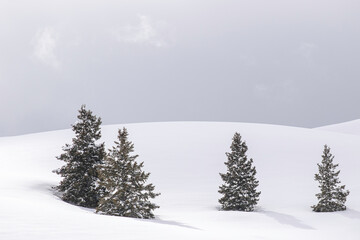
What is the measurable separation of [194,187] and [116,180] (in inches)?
656

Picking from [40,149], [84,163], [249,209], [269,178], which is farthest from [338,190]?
[40,149]

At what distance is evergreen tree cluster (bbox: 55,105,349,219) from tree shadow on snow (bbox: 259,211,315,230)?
240 cm

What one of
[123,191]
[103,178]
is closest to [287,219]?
[123,191]

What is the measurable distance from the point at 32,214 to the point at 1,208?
3.34ft

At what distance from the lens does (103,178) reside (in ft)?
64.7

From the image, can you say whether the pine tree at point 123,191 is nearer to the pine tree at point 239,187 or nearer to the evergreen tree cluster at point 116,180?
the evergreen tree cluster at point 116,180

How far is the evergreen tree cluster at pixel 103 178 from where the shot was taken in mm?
18906

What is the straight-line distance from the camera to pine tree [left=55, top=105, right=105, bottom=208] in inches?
856

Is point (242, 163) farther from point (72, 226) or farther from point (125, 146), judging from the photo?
point (72, 226)

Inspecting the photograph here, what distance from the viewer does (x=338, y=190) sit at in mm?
26109

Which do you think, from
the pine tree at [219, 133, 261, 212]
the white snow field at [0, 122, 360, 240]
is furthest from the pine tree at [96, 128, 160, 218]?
the pine tree at [219, 133, 261, 212]

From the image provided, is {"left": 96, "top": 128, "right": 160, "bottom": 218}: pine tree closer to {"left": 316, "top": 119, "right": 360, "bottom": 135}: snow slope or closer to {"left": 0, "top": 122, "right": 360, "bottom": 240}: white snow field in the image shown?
{"left": 0, "top": 122, "right": 360, "bottom": 240}: white snow field

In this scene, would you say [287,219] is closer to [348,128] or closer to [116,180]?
[116,180]

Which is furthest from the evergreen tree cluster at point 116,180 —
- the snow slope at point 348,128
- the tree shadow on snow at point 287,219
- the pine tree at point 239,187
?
the snow slope at point 348,128
